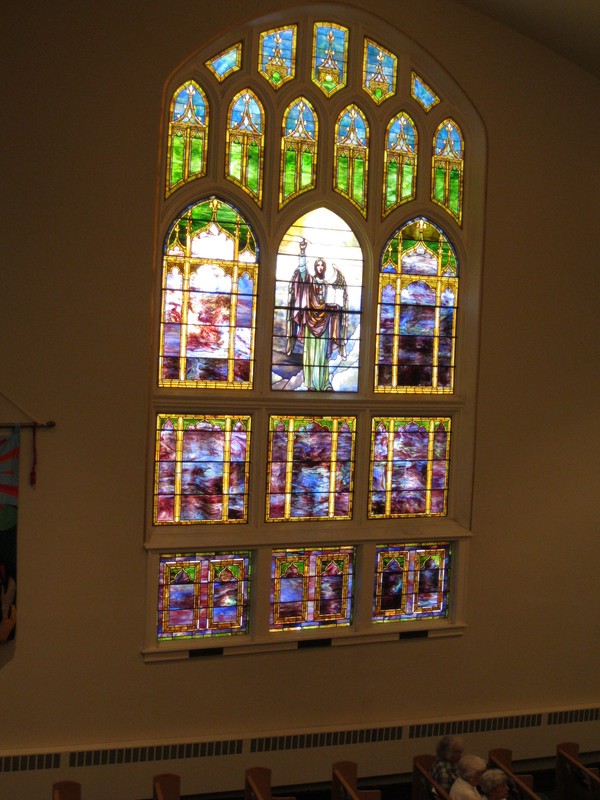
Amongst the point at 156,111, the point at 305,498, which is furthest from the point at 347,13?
the point at 305,498

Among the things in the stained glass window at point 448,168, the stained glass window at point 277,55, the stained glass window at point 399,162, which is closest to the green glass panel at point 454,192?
the stained glass window at point 448,168

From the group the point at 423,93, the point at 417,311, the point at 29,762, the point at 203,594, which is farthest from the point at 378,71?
the point at 29,762

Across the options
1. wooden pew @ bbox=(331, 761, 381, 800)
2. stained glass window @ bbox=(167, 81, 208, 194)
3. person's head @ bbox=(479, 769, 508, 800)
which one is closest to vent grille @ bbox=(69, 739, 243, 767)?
wooden pew @ bbox=(331, 761, 381, 800)

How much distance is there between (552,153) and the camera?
6.48 m

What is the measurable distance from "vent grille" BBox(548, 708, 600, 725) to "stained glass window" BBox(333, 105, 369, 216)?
382cm

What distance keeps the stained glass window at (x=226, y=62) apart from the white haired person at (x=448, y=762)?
419 centimetres

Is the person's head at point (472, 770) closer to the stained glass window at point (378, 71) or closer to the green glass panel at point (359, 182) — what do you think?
the green glass panel at point (359, 182)

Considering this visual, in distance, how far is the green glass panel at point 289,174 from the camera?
20.0 ft

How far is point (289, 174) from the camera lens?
20.0ft

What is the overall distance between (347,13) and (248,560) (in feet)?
11.8

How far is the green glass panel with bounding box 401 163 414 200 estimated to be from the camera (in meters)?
6.35

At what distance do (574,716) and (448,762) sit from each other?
6.27 feet

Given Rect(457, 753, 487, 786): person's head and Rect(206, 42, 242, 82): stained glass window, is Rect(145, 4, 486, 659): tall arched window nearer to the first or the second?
Rect(206, 42, 242, 82): stained glass window

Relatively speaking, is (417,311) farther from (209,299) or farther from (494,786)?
(494,786)
